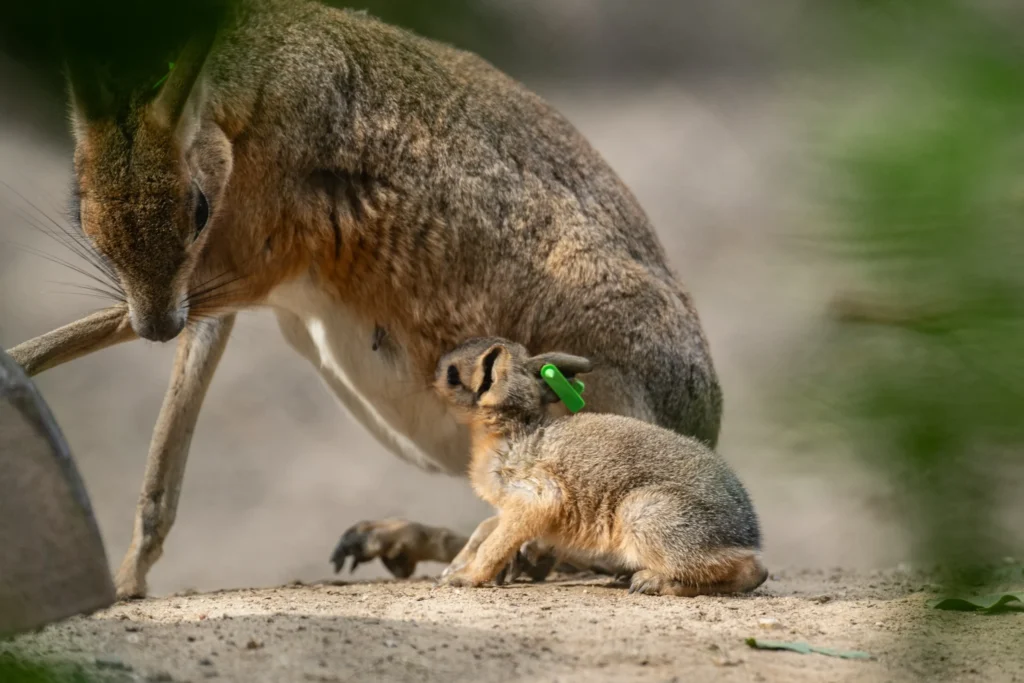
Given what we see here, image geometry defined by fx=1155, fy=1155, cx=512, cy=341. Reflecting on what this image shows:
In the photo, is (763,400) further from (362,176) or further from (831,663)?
(362,176)

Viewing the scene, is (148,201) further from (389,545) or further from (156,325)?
(389,545)

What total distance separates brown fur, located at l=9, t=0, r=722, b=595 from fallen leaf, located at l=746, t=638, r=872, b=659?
2.20 m

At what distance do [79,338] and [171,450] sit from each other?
766 millimetres

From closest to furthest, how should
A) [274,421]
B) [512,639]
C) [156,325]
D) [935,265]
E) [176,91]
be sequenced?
[935,265]
[512,639]
[176,91]
[156,325]
[274,421]

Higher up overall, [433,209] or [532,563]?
[433,209]

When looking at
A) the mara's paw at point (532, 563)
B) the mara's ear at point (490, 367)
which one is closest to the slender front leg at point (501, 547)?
the mara's paw at point (532, 563)

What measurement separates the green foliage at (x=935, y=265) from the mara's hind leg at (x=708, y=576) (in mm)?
4112

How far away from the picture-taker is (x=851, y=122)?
688mm

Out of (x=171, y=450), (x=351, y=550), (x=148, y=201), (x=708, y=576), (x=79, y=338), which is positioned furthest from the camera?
(x=351, y=550)

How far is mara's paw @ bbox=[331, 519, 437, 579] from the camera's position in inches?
249

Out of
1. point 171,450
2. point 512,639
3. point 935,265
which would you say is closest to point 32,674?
point 935,265

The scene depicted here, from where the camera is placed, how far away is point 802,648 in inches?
144

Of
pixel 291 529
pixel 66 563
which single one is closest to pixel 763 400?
pixel 66 563

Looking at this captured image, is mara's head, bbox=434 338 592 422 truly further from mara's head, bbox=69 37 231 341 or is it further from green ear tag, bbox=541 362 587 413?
mara's head, bbox=69 37 231 341
